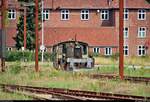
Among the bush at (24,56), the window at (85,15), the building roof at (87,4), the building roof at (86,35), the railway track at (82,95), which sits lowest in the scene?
the railway track at (82,95)

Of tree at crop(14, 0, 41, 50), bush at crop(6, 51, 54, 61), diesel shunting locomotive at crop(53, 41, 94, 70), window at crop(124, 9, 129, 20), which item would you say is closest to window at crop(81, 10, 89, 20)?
A: window at crop(124, 9, 129, 20)

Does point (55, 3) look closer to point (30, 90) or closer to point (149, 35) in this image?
point (149, 35)

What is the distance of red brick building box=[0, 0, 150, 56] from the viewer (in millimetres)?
76188

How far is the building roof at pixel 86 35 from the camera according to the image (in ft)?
249

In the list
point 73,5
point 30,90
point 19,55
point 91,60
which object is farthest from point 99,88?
point 73,5

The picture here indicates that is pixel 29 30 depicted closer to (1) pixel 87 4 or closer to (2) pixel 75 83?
(1) pixel 87 4

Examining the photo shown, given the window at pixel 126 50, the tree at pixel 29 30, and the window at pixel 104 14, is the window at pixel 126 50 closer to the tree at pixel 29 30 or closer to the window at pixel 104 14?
the window at pixel 104 14

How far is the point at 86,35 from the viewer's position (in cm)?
7662

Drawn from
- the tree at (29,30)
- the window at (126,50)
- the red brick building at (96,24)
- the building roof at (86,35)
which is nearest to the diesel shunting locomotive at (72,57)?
the tree at (29,30)

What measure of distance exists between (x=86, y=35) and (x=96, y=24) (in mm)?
3772

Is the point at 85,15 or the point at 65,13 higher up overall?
the point at 65,13

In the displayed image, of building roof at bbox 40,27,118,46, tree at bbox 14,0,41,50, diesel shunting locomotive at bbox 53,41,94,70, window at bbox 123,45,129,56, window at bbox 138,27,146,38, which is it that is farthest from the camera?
window at bbox 138,27,146,38

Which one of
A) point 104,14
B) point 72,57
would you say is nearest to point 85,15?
point 104,14

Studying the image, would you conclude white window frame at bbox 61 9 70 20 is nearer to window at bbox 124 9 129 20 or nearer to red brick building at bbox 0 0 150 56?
red brick building at bbox 0 0 150 56
